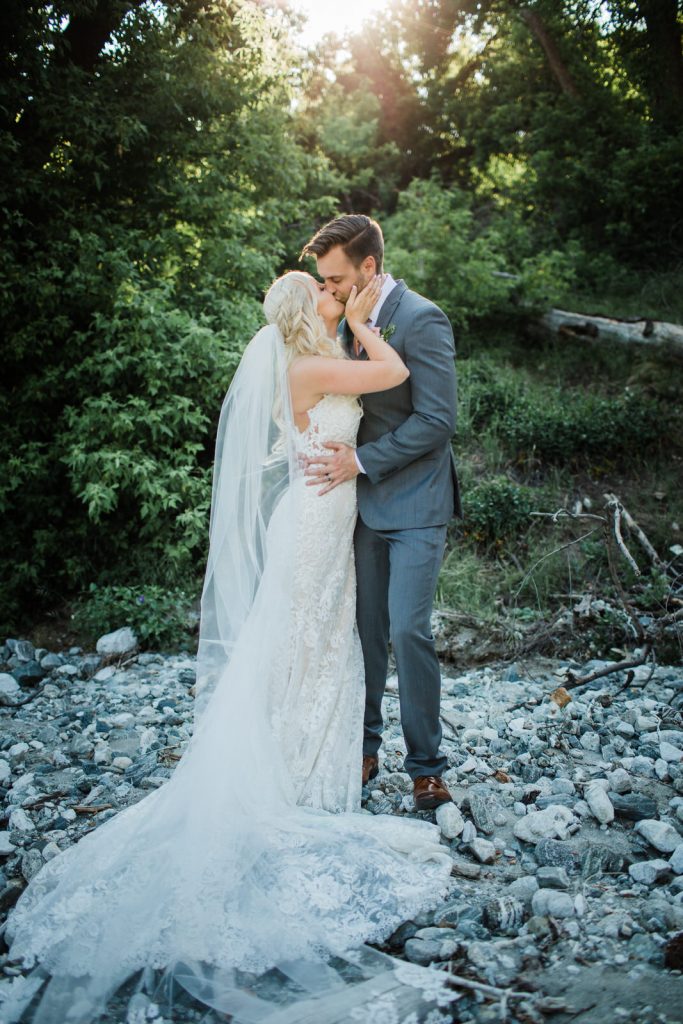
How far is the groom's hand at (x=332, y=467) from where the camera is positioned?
3.22m

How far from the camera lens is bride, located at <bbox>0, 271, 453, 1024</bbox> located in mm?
2131

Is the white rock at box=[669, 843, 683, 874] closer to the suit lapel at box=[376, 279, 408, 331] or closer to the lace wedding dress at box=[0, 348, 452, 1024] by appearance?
the lace wedding dress at box=[0, 348, 452, 1024]

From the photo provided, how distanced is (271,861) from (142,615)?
3.62 metres

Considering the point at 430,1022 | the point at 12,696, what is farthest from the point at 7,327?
the point at 430,1022

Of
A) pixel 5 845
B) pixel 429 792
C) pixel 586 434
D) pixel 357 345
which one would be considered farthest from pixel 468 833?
pixel 586 434

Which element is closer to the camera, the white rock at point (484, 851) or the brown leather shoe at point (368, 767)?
the white rock at point (484, 851)

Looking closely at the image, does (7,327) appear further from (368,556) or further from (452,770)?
(452,770)

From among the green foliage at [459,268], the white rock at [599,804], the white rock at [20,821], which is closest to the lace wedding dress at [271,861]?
the white rock at [20,821]

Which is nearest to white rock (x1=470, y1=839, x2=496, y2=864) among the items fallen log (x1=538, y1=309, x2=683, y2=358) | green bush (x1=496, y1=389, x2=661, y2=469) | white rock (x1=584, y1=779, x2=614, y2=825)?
white rock (x1=584, y1=779, x2=614, y2=825)

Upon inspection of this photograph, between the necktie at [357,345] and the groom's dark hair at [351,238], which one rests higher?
the groom's dark hair at [351,238]

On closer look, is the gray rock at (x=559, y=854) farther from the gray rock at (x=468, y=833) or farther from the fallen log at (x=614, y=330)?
the fallen log at (x=614, y=330)

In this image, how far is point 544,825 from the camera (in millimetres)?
2988

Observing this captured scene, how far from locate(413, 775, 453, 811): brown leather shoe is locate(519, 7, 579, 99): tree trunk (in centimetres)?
1184

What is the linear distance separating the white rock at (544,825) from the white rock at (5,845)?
6.50 ft
